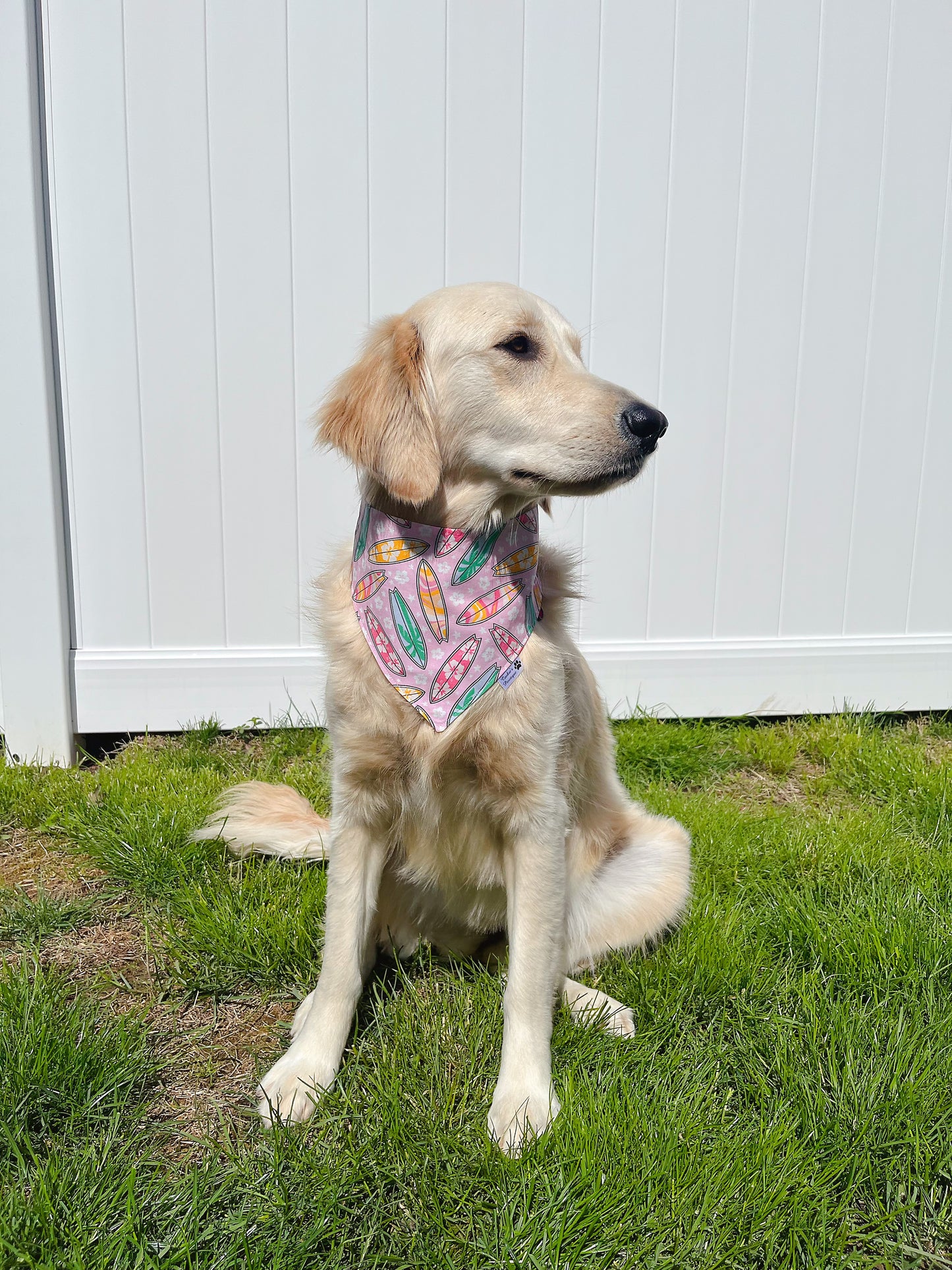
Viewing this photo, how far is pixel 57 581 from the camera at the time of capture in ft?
9.39

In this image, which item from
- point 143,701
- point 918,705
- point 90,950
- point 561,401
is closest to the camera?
point 561,401

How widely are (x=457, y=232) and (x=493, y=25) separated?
0.64 meters

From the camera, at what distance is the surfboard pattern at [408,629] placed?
1558 millimetres

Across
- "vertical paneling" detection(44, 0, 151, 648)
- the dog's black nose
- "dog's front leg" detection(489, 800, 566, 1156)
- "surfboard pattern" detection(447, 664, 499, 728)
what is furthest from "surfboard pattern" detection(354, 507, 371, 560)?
"vertical paneling" detection(44, 0, 151, 648)

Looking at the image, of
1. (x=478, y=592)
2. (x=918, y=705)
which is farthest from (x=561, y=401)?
(x=918, y=705)

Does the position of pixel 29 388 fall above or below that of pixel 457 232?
below

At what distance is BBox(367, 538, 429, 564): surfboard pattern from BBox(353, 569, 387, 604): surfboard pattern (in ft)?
0.07

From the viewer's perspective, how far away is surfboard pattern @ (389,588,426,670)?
156cm

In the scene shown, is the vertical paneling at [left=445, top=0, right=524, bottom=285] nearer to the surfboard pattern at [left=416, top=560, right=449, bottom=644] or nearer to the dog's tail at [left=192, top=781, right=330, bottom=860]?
the surfboard pattern at [left=416, top=560, right=449, bottom=644]

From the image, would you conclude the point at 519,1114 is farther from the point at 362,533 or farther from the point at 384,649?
the point at 362,533

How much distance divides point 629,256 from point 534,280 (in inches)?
13.8

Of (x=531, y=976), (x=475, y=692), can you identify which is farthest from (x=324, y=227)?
(x=531, y=976)

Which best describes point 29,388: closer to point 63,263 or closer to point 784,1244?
point 63,263

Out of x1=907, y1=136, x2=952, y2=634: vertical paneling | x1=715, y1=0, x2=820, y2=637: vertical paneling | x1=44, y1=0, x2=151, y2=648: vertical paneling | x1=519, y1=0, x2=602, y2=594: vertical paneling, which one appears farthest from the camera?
x1=907, y1=136, x2=952, y2=634: vertical paneling
